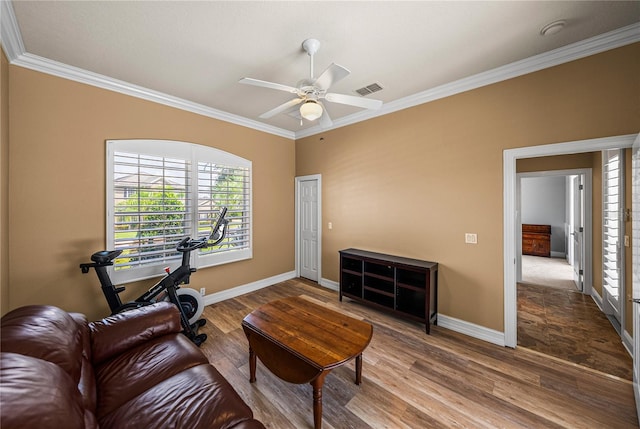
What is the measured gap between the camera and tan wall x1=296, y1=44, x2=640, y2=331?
84.8 inches

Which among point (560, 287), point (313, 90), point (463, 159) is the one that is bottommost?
point (560, 287)

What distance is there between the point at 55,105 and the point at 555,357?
18.6 feet

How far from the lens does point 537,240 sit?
22.2 feet

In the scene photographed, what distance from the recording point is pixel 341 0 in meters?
1.70

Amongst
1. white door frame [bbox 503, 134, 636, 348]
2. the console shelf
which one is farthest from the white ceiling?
the console shelf

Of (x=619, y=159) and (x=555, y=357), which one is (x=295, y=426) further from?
(x=619, y=159)

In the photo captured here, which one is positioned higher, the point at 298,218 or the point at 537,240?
the point at 298,218

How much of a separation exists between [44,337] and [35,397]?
1.95ft

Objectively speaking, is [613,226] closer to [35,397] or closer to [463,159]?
[463,159]

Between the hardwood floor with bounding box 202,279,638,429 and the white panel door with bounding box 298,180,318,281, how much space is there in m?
2.18

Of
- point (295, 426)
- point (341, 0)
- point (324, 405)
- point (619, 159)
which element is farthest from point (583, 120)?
point (295, 426)

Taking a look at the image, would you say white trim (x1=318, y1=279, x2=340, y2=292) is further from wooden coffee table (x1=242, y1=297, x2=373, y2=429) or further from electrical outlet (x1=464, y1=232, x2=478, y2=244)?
electrical outlet (x1=464, y1=232, x2=478, y2=244)

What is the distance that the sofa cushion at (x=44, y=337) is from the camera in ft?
3.83

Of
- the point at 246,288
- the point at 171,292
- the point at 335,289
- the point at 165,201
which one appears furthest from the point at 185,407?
the point at 335,289
